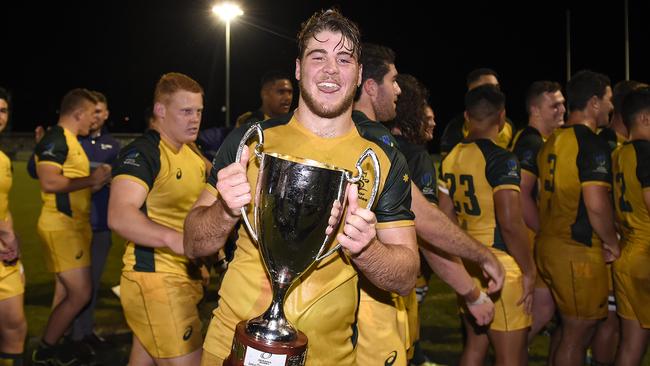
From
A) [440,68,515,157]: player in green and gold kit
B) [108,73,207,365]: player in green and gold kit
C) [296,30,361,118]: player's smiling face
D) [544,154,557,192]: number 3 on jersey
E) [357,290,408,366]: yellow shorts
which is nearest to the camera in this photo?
[296,30,361,118]: player's smiling face

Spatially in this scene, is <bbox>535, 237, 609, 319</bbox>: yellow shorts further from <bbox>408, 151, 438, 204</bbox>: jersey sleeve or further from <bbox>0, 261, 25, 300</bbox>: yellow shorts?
<bbox>0, 261, 25, 300</bbox>: yellow shorts

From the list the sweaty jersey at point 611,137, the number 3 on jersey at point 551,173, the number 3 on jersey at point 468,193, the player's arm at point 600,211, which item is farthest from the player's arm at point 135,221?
the sweaty jersey at point 611,137

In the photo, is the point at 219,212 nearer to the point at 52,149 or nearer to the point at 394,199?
the point at 394,199

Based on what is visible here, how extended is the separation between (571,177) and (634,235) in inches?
23.8

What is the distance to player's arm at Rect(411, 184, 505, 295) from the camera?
3.10 metres

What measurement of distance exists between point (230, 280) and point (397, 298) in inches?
40.5

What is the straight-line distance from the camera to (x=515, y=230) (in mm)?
4051

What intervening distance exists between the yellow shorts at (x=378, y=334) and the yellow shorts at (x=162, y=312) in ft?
4.36

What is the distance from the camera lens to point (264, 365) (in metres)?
1.81

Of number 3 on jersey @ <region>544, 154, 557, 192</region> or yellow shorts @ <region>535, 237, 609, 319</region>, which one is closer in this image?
yellow shorts @ <region>535, 237, 609, 319</region>

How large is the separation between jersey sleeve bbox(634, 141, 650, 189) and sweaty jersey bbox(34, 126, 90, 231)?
4.79 metres

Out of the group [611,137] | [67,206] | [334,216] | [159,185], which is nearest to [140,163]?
[159,185]

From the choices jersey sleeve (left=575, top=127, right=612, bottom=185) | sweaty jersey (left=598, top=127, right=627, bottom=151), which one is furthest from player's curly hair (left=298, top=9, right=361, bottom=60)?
sweaty jersey (left=598, top=127, right=627, bottom=151)

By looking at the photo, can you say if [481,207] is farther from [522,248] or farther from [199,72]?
[199,72]
